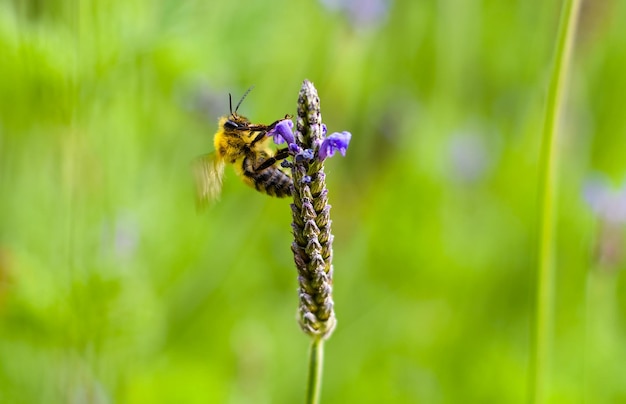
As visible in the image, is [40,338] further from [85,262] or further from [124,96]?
[124,96]

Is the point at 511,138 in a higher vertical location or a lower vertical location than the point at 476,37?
lower

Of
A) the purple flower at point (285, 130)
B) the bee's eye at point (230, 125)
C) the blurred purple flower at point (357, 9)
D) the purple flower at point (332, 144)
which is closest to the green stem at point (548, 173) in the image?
the purple flower at point (332, 144)

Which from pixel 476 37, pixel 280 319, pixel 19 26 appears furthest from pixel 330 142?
pixel 476 37

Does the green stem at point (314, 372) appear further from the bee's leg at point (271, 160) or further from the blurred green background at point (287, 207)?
the blurred green background at point (287, 207)

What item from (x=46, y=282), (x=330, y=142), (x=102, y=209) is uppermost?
(x=330, y=142)

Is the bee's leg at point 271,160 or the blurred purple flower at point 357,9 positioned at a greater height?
the blurred purple flower at point 357,9
